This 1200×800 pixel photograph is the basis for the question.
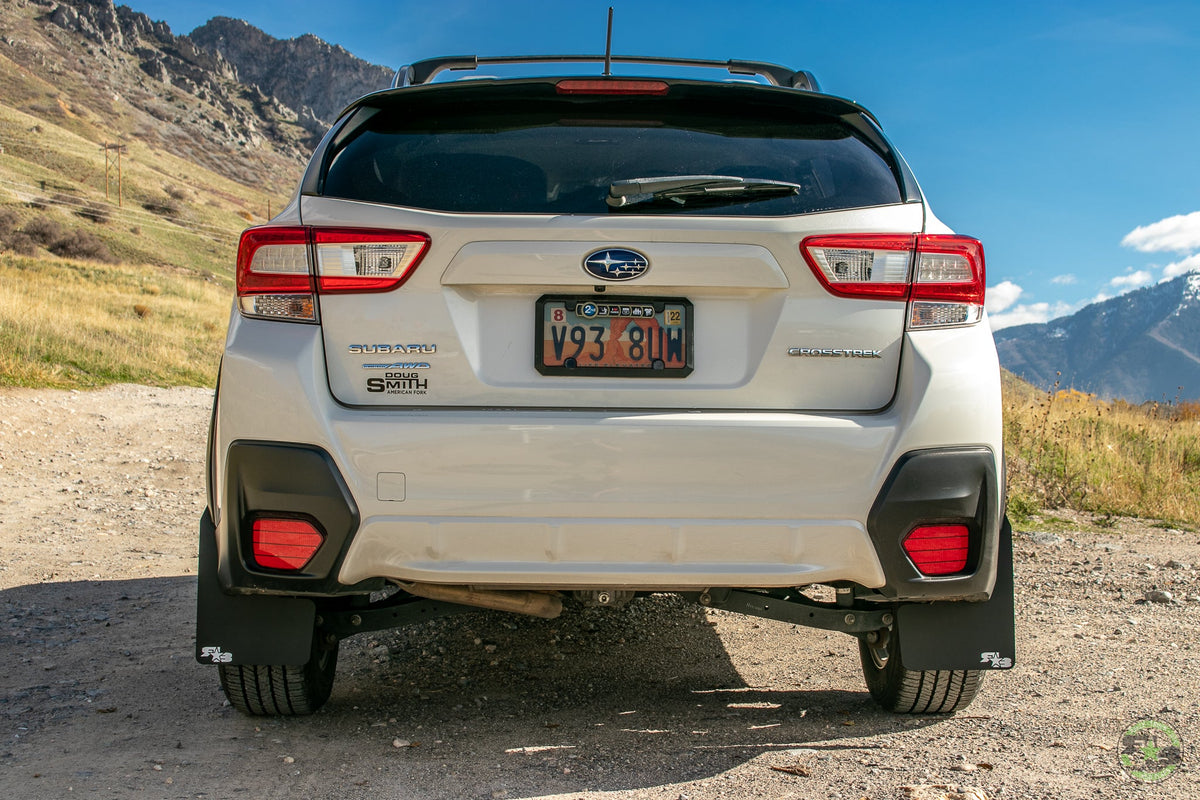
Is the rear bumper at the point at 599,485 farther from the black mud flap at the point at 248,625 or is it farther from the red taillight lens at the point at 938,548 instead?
the black mud flap at the point at 248,625

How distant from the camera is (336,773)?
2615 millimetres

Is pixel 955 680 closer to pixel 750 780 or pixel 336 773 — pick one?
pixel 750 780

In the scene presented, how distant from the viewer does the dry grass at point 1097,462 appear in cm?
751

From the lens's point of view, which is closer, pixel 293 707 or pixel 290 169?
pixel 293 707

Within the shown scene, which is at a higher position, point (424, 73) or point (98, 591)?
point (424, 73)

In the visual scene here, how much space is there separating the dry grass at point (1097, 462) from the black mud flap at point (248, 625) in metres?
5.95

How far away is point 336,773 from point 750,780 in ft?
3.69

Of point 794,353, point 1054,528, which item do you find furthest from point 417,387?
point 1054,528

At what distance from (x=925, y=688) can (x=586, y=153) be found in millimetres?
1962

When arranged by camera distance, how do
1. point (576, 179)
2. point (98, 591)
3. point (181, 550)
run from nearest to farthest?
point (576, 179), point (98, 591), point (181, 550)

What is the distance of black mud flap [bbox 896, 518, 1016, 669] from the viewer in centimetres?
279

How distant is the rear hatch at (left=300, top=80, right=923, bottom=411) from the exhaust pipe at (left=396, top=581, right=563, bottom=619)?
0.60 m

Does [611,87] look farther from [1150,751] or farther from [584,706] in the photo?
[1150,751]

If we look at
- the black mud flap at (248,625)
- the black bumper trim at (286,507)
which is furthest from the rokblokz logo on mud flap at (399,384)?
the black mud flap at (248,625)
